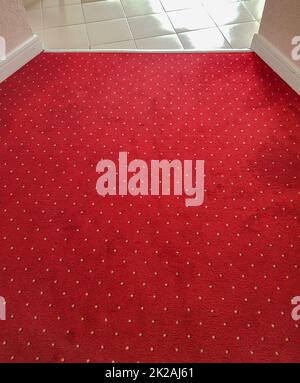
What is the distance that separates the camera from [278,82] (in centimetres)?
186

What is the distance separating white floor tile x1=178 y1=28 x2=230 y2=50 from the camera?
215cm

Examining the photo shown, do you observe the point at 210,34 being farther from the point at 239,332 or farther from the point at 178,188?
the point at 239,332

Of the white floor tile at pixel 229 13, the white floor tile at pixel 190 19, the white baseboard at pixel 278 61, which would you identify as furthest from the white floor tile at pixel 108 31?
the white baseboard at pixel 278 61

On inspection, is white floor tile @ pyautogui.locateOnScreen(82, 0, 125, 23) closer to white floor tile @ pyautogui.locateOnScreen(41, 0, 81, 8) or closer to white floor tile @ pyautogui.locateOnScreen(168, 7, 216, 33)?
white floor tile @ pyautogui.locateOnScreen(41, 0, 81, 8)

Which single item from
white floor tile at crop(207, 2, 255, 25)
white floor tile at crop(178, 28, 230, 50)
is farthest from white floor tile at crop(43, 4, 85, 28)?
white floor tile at crop(207, 2, 255, 25)

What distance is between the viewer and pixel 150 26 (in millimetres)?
2352

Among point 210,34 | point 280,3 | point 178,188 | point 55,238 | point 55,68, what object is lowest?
point 55,238

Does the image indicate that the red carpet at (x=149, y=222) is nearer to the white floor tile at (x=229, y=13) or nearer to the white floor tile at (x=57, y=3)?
the white floor tile at (x=229, y=13)

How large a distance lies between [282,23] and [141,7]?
1162mm

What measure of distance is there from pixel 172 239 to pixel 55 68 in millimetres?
1276

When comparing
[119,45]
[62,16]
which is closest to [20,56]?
[119,45]

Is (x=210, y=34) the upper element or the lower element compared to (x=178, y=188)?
upper

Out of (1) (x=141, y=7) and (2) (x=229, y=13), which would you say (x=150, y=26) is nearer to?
(1) (x=141, y=7)
